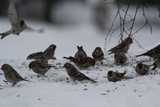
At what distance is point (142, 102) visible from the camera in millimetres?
7859

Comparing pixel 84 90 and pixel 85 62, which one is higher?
pixel 85 62

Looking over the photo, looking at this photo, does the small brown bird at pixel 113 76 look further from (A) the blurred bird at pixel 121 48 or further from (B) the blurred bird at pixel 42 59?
(A) the blurred bird at pixel 121 48

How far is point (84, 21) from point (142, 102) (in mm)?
24485

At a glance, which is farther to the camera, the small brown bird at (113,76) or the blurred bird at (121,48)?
the blurred bird at (121,48)

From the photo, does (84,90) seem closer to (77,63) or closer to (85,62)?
(85,62)

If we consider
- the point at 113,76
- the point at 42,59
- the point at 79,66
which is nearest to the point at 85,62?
the point at 79,66

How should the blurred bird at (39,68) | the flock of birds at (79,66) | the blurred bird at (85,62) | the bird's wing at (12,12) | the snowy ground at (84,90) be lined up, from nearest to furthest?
the snowy ground at (84,90) → the flock of birds at (79,66) → the blurred bird at (39,68) → the blurred bird at (85,62) → the bird's wing at (12,12)

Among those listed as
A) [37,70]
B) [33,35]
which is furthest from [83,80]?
[33,35]

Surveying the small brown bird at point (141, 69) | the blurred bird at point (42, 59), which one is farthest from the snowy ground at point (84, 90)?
the blurred bird at point (42, 59)

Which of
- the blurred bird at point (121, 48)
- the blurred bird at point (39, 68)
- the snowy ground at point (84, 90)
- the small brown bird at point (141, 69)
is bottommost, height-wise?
the snowy ground at point (84, 90)

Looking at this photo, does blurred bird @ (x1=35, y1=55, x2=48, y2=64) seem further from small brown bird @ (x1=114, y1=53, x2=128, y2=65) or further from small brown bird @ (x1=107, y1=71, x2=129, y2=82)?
small brown bird @ (x1=107, y1=71, x2=129, y2=82)

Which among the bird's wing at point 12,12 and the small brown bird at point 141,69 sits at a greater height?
the bird's wing at point 12,12

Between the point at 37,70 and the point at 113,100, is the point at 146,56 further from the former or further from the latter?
the point at 113,100

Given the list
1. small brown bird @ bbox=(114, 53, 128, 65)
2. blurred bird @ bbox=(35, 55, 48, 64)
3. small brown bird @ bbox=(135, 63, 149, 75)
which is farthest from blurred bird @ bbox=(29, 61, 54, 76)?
small brown bird @ bbox=(135, 63, 149, 75)
